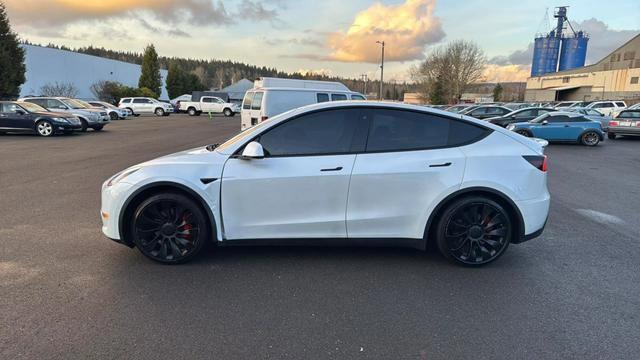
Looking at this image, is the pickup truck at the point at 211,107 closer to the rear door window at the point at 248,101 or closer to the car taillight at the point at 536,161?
the rear door window at the point at 248,101

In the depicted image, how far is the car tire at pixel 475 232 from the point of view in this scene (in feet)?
13.2

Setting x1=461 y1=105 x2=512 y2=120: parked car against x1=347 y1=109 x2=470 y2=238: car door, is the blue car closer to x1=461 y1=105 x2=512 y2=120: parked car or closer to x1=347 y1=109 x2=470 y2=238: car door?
x1=461 y1=105 x2=512 y2=120: parked car

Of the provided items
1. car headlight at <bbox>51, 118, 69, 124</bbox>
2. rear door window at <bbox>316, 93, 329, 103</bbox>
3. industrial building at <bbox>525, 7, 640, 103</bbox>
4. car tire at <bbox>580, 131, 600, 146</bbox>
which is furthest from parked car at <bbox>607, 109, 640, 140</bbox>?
industrial building at <bbox>525, 7, 640, 103</bbox>

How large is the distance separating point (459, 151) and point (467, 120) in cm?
39

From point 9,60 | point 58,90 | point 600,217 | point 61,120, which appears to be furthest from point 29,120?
point 58,90

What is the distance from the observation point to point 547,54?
90.8 m

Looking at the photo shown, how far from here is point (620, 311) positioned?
329 cm

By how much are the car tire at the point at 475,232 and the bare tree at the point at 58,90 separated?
4901 centimetres

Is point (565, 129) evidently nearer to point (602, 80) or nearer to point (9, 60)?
point (9, 60)

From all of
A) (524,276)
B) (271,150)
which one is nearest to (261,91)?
(271,150)

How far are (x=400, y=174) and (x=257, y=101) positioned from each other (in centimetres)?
953

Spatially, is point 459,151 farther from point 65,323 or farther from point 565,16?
point 565,16

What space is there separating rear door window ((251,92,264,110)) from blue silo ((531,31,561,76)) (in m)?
94.3

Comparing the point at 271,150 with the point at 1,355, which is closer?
the point at 1,355
